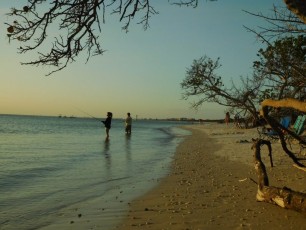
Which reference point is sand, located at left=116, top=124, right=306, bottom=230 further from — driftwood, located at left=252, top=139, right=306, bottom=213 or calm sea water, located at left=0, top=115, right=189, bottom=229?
calm sea water, located at left=0, top=115, right=189, bottom=229

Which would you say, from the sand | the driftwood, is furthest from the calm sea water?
the driftwood

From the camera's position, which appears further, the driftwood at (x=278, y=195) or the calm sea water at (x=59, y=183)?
the calm sea water at (x=59, y=183)

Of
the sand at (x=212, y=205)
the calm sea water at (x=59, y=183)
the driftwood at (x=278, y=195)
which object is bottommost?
the calm sea water at (x=59, y=183)

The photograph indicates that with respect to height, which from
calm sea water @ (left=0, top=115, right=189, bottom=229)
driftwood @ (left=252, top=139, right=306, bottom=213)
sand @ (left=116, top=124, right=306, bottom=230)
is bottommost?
calm sea water @ (left=0, top=115, right=189, bottom=229)

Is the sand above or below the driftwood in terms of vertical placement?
below

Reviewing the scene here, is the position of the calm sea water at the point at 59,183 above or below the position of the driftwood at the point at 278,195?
below

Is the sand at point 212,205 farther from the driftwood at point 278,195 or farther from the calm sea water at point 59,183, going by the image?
the calm sea water at point 59,183

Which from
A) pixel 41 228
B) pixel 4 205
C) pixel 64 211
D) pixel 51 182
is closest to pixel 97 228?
pixel 41 228

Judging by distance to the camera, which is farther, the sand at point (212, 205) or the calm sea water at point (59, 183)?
the calm sea water at point (59, 183)

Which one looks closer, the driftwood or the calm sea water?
the driftwood

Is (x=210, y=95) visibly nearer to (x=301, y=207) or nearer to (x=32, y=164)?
(x=301, y=207)

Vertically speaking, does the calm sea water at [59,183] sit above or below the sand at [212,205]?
below

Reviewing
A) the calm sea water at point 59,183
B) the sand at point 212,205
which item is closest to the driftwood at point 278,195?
the sand at point 212,205

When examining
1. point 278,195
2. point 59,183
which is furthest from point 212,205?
point 59,183
